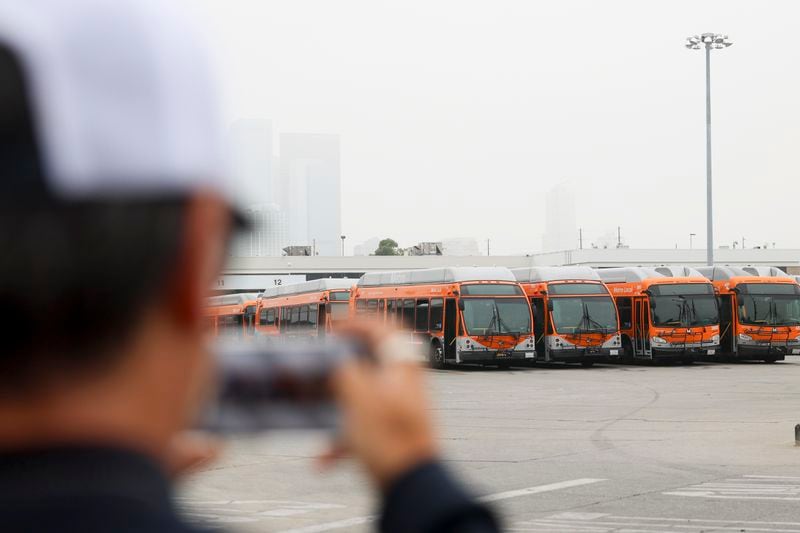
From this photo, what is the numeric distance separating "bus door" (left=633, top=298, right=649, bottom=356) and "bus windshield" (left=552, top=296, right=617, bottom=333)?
965 millimetres

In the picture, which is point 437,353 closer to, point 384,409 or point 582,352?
point 582,352

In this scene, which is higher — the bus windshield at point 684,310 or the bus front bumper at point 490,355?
the bus windshield at point 684,310

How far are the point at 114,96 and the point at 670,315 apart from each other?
3916 cm

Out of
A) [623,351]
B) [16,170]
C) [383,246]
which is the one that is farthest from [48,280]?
[383,246]

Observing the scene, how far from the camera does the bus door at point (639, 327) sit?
131 ft

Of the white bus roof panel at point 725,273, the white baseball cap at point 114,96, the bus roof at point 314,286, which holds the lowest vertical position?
the bus roof at point 314,286

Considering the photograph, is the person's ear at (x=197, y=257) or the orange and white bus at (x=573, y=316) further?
the orange and white bus at (x=573, y=316)

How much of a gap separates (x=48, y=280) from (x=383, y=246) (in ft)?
438

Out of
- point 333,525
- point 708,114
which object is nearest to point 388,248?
point 708,114

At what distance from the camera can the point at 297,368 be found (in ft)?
3.04

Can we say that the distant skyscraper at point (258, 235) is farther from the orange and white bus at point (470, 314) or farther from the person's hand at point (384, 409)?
the orange and white bus at point (470, 314)

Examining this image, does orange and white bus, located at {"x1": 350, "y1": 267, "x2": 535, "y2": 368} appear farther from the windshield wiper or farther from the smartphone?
the smartphone

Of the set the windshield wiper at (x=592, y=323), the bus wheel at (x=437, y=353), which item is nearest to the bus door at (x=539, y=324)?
the windshield wiper at (x=592, y=323)

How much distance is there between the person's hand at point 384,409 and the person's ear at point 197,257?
0.39 ft
